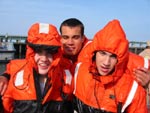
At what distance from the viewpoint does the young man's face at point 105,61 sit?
2.97m

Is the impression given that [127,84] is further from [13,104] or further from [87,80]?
[13,104]

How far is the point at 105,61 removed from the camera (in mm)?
2953

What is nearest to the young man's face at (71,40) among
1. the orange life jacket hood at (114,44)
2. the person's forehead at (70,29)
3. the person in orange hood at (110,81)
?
the person's forehead at (70,29)

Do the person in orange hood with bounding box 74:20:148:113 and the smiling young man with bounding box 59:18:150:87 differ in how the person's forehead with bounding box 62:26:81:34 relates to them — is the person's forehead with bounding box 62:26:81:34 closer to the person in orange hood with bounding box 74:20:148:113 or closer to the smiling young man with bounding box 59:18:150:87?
the smiling young man with bounding box 59:18:150:87

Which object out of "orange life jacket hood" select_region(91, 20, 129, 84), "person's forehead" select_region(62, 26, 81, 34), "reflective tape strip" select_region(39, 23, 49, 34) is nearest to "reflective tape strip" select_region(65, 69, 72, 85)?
"orange life jacket hood" select_region(91, 20, 129, 84)

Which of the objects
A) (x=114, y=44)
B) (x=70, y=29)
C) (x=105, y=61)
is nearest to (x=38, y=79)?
(x=105, y=61)

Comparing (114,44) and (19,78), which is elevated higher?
(114,44)

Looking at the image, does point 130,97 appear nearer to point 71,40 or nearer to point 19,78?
point 19,78

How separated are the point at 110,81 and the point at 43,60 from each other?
68cm

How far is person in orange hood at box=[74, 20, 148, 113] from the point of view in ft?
9.69

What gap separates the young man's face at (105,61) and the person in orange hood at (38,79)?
42 cm

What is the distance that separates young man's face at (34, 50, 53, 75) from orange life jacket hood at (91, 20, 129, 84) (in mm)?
456

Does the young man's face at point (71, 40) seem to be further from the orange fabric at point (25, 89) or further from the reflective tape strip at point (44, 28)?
the reflective tape strip at point (44, 28)

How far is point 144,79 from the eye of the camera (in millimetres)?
3070
